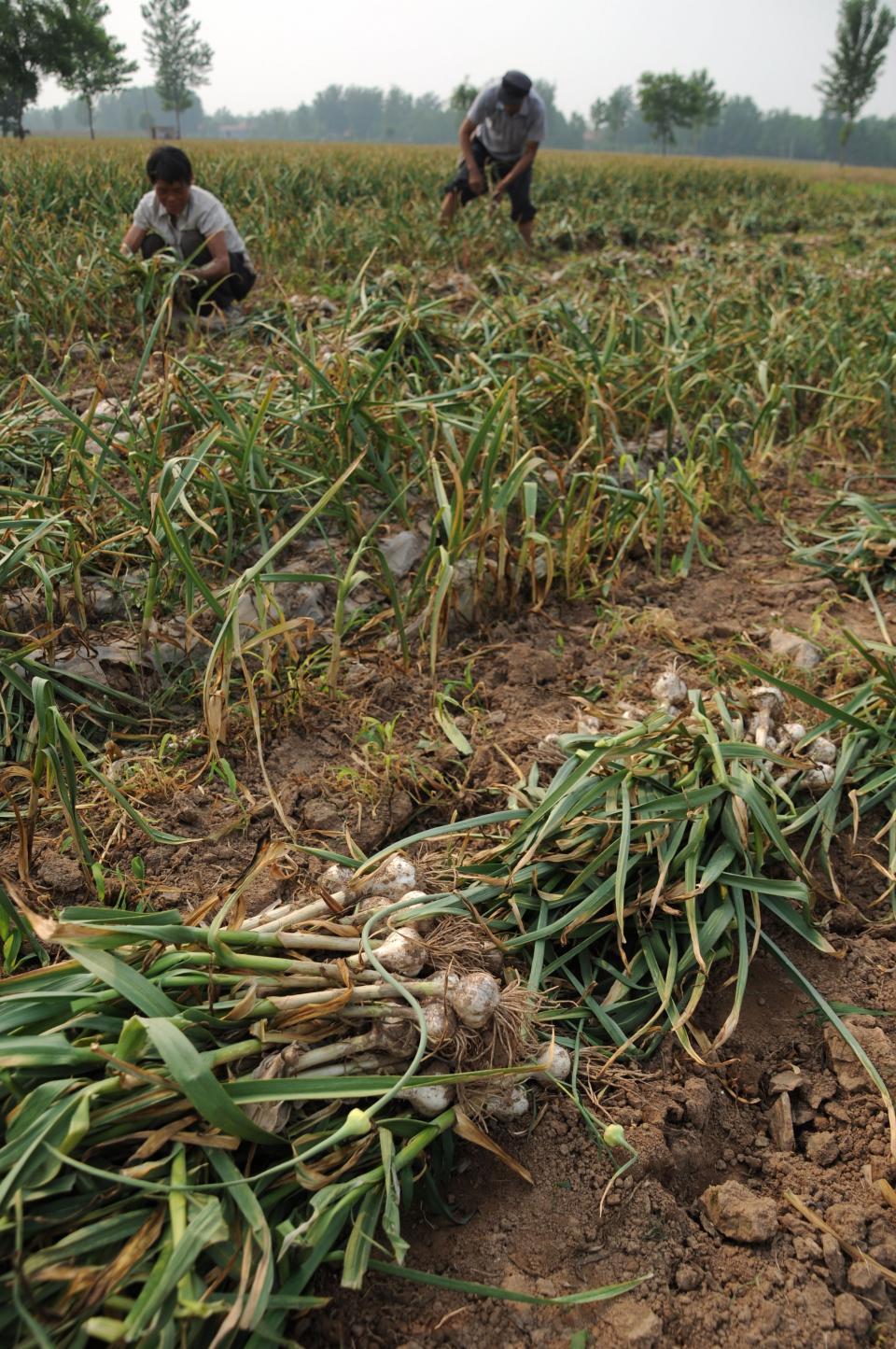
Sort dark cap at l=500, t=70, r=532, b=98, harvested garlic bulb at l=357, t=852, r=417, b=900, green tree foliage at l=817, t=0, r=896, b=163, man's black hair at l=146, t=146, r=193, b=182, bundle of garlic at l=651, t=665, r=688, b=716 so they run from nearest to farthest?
1. harvested garlic bulb at l=357, t=852, r=417, b=900
2. bundle of garlic at l=651, t=665, r=688, b=716
3. man's black hair at l=146, t=146, r=193, b=182
4. dark cap at l=500, t=70, r=532, b=98
5. green tree foliage at l=817, t=0, r=896, b=163

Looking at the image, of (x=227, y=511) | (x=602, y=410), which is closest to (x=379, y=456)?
(x=227, y=511)

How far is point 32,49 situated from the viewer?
76.4 feet

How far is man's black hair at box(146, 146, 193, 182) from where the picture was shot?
12.0 feet

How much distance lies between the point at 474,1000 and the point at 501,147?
6.19 metres

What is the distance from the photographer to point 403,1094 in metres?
1.15

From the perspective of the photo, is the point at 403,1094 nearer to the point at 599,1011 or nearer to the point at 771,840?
the point at 599,1011

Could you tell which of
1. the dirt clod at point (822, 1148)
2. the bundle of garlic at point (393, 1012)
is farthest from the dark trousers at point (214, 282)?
the dirt clod at point (822, 1148)

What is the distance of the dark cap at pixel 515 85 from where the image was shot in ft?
17.5

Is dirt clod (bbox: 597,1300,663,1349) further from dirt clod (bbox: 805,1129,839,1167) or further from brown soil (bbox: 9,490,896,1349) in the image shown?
dirt clod (bbox: 805,1129,839,1167)

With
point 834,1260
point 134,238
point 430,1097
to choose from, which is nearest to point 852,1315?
point 834,1260

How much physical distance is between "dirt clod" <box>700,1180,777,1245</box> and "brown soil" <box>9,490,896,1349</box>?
0.05 feet

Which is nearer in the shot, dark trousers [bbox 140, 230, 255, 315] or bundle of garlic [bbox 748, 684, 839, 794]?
bundle of garlic [bbox 748, 684, 839, 794]

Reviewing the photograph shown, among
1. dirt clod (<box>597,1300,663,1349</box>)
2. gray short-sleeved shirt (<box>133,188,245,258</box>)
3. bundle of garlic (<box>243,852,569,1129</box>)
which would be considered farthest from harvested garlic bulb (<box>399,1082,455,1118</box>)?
gray short-sleeved shirt (<box>133,188,245,258</box>)

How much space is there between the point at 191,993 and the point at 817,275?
18.9 ft
